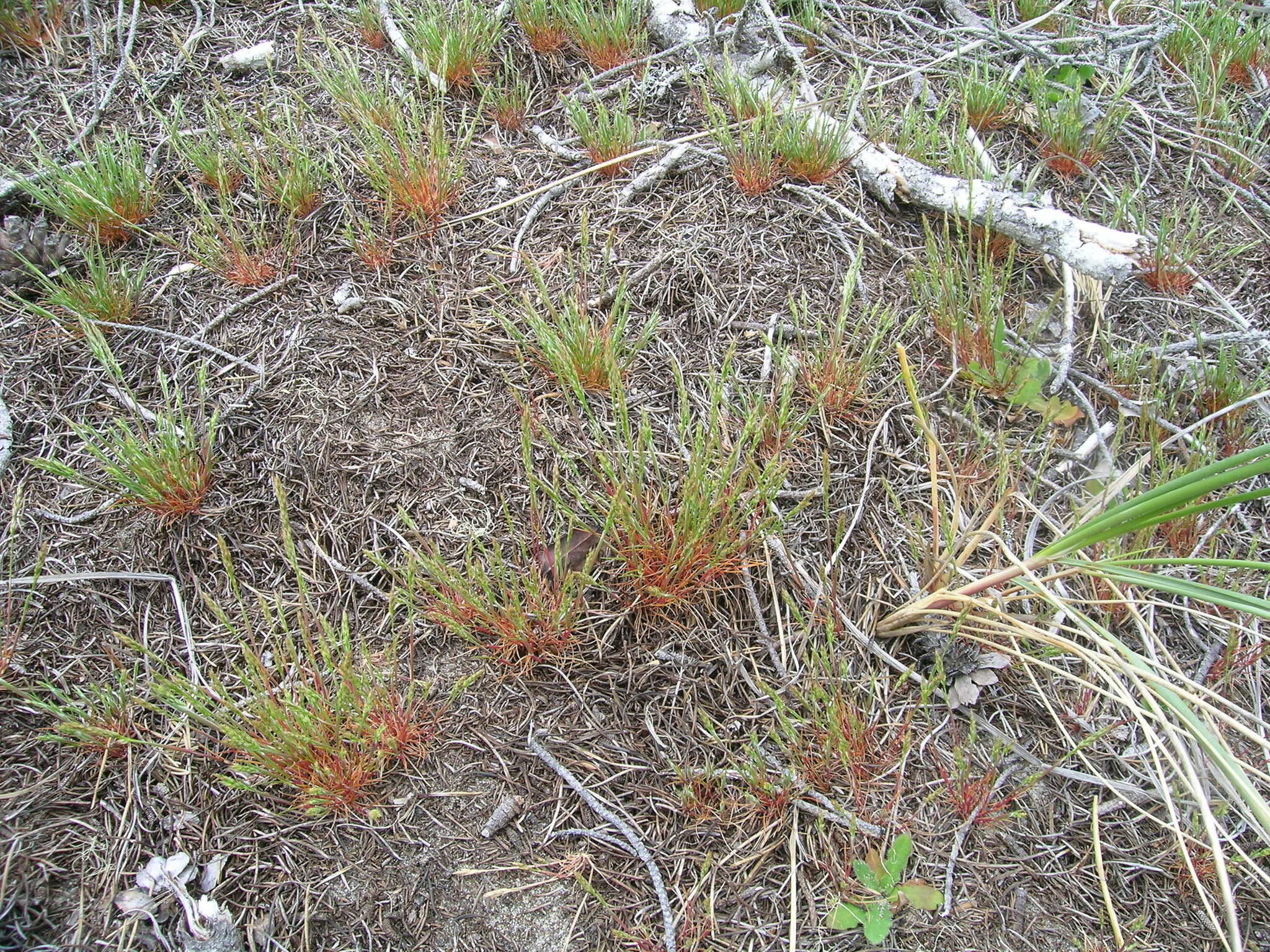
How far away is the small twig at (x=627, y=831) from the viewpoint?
1422 mm

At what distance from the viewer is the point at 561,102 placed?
8.32 feet

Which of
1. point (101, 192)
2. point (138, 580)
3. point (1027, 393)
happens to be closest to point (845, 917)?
point (1027, 393)

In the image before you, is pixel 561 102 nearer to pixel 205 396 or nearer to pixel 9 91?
pixel 205 396

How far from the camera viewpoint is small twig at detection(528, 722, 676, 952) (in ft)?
4.66

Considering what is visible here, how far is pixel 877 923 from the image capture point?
142cm

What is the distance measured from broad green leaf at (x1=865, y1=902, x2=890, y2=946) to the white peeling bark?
1582mm

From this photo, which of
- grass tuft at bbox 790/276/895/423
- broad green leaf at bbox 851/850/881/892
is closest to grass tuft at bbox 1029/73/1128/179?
grass tuft at bbox 790/276/895/423

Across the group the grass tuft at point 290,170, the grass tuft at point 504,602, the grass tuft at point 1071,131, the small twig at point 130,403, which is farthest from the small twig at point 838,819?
the grass tuft at point 1071,131

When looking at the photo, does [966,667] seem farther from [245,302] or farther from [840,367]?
[245,302]

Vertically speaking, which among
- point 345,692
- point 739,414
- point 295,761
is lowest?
point 295,761

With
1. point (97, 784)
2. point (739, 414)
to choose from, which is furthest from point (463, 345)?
point (97, 784)

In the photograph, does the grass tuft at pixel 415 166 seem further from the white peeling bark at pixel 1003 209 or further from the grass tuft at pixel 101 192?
the white peeling bark at pixel 1003 209

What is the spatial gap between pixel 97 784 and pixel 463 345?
4.16 ft

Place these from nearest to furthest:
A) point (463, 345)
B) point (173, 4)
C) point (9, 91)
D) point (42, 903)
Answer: point (42, 903) < point (463, 345) < point (9, 91) < point (173, 4)
